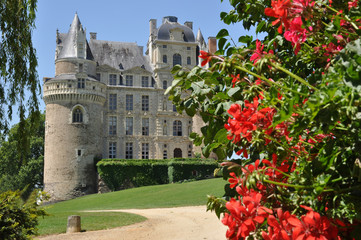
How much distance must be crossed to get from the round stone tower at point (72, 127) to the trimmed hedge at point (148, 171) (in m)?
1.74

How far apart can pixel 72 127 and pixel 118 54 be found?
10.1 metres

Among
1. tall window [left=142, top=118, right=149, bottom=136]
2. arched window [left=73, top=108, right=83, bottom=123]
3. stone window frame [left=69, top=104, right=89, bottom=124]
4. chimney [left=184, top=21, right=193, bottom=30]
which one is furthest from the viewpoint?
chimney [left=184, top=21, right=193, bottom=30]

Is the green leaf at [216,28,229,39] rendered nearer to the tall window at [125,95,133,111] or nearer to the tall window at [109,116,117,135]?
the tall window at [109,116,117,135]

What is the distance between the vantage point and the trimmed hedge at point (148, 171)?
3638cm

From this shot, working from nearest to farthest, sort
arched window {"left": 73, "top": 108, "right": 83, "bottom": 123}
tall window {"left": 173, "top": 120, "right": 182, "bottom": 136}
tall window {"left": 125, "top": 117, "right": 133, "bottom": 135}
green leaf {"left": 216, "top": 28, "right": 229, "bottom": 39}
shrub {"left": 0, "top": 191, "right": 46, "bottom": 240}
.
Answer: green leaf {"left": 216, "top": 28, "right": 229, "bottom": 39}
shrub {"left": 0, "top": 191, "right": 46, "bottom": 240}
arched window {"left": 73, "top": 108, "right": 83, "bottom": 123}
tall window {"left": 125, "top": 117, "right": 133, "bottom": 135}
tall window {"left": 173, "top": 120, "right": 182, "bottom": 136}

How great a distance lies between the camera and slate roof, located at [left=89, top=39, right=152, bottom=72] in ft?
136

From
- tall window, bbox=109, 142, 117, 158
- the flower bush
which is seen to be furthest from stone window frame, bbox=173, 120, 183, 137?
the flower bush

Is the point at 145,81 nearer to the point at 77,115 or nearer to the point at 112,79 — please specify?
the point at 112,79

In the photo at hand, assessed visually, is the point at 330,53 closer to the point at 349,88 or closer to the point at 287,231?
the point at 349,88

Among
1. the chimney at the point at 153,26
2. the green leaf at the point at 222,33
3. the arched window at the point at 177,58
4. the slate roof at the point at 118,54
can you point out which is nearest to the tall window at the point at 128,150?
the slate roof at the point at 118,54

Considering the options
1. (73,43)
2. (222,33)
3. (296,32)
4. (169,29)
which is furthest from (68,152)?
(296,32)

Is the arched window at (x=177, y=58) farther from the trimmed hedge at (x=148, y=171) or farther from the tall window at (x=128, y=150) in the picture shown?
the trimmed hedge at (x=148, y=171)

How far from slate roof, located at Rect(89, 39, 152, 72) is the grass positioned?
52.0 ft

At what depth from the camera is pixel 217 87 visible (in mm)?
3020
